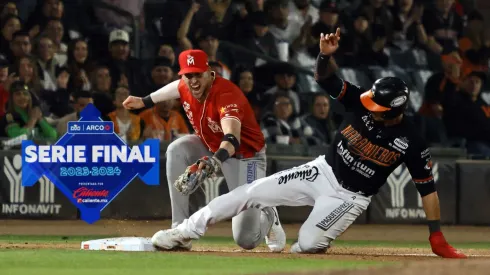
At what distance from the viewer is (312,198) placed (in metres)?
8.72

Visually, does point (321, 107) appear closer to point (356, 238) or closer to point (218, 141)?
point (356, 238)

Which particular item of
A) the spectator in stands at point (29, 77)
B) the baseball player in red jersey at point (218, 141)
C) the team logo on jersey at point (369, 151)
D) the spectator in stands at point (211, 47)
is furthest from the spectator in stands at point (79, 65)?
the team logo on jersey at point (369, 151)

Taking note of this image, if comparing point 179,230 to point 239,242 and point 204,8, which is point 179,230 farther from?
point 204,8

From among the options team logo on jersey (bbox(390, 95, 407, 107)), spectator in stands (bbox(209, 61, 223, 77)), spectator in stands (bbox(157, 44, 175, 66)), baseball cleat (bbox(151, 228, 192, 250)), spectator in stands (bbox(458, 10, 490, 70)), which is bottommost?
baseball cleat (bbox(151, 228, 192, 250))

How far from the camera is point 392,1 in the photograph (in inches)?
656

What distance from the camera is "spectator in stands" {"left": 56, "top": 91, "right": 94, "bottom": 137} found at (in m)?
13.0

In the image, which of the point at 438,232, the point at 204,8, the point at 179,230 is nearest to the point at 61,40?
the point at 204,8

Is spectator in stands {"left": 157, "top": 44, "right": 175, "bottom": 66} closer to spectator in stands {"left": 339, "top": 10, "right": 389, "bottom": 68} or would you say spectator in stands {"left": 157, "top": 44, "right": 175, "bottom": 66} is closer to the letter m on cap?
spectator in stands {"left": 339, "top": 10, "right": 389, "bottom": 68}

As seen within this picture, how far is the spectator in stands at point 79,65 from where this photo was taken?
13727 mm

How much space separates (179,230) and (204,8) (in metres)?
7.24

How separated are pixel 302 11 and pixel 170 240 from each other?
794 cm

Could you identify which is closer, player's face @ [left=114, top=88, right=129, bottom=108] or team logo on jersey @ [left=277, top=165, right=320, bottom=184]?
team logo on jersey @ [left=277, top=165, right=320, bottom=184]

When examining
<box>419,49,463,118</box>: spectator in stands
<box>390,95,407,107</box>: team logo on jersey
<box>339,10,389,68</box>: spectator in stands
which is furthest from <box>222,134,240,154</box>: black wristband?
<box>339,10,389,68</box>: spectator in stands
